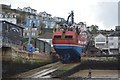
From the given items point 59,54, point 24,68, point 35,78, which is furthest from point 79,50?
point 35,78

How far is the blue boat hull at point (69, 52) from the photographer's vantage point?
26.3 meters

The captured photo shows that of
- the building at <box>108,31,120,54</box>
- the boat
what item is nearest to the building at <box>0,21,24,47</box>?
the boat

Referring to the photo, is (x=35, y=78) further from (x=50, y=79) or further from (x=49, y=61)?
(x=49, y=61)

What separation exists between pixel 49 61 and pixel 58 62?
1.01 meters

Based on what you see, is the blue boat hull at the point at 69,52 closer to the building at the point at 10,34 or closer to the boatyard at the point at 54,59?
the boatyard at the point at 54,59

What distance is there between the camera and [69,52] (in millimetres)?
27000

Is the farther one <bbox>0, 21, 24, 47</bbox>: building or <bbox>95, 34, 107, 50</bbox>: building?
<bbox>95, 34, 107, 50</bbox>: building

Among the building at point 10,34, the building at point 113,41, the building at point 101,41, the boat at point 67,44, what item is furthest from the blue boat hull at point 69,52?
the building at point 101,41

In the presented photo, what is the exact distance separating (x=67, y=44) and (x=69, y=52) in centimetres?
110

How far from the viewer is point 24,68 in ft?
76.5

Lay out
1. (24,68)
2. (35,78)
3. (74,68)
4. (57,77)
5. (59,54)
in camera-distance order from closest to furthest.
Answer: (35,78)
(57,77)
(24,68)
(74,68)
(59,54)

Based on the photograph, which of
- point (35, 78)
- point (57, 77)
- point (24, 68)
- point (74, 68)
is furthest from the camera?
point (74, 68)

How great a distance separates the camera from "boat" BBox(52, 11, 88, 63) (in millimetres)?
26250

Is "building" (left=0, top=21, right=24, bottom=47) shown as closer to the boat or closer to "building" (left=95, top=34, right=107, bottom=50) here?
the boat
